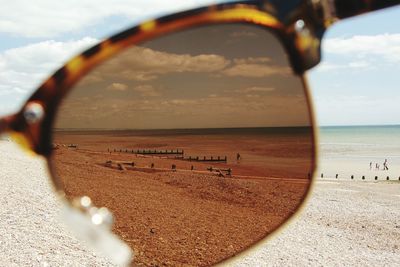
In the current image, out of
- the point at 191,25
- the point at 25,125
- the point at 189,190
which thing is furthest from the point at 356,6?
the point at 189,190

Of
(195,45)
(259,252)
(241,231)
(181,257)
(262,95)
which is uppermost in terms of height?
(195,45)

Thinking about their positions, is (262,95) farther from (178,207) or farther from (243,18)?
(178,207)

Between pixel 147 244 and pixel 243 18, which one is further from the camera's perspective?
pixel 147 244

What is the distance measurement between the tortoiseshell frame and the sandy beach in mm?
1618

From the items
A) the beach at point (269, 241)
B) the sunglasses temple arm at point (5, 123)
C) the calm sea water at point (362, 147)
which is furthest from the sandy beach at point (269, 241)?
the calm sea water at point (362, 147)

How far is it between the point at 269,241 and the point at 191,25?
15.8ft

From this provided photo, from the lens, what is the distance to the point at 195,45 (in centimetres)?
132

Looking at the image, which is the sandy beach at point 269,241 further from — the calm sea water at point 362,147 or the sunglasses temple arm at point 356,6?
the calm sea water at point 362,147

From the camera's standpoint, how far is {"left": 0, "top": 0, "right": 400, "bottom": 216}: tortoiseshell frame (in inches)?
42.4

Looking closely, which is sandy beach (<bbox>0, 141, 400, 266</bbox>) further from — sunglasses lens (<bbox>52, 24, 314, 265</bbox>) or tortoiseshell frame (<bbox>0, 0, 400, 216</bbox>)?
tortoiseshell frame (<bbox>0, 0, 400, 216</bbox>)

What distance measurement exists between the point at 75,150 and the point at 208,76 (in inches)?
23.7

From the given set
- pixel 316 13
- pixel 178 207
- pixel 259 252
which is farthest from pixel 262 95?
pixel 259 252

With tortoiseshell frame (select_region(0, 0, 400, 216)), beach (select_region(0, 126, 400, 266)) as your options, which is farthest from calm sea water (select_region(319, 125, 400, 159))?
tortoiseshell frame (select_region(0, 0, 400, 216))

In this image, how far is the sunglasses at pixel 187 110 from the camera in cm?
111
